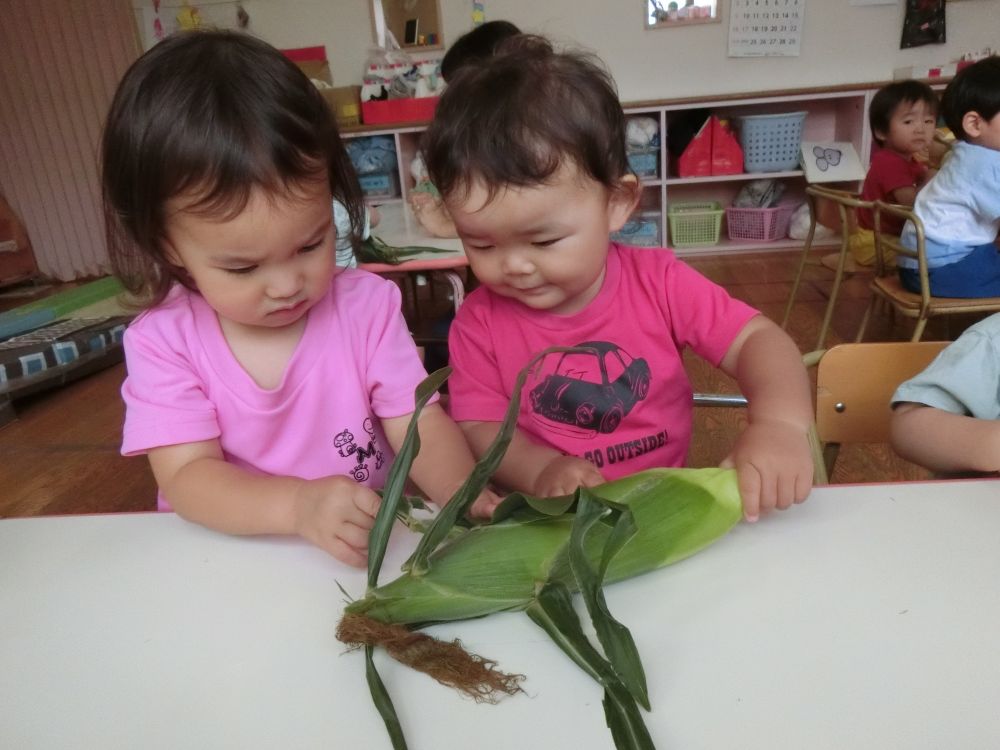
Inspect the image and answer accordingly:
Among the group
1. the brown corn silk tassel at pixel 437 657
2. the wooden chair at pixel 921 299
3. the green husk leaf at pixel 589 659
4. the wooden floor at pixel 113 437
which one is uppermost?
the green husk leaf at pixel 589 659

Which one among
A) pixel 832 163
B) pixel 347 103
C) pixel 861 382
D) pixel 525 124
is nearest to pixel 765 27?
pixel 832 163

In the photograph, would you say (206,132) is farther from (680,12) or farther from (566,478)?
(680,12)

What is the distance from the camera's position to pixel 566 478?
0.63 meters

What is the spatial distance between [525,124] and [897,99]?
3119 millimetres

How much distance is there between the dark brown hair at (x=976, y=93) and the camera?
7.32 ft

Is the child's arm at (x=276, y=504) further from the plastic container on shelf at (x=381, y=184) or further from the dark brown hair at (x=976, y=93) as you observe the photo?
the plastic container on shelf at (x=381, y=184)

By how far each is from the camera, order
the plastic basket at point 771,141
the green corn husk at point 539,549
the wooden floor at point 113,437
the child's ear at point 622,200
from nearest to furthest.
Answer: the green corn husk at point 539,549, the child's ear at point 622,200, the wooden floor at point 113,437, the plastic basket at point 771,141

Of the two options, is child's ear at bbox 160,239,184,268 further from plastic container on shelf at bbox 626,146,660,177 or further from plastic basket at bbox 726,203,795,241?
plastic basket at bbox 726,203,795,241

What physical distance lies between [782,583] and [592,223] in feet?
1.40

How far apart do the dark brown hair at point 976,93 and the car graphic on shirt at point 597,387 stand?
1.99m

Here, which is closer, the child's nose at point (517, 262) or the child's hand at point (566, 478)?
the child's hand at point (566, 478)

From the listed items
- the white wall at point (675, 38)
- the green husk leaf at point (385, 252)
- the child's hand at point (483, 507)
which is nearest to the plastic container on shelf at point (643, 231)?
the white wall at point (675, 38)

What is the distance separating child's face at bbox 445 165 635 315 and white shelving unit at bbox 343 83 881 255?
3326mm

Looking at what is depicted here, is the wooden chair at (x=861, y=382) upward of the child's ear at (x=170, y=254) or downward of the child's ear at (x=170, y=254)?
downward
